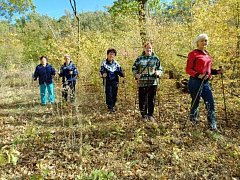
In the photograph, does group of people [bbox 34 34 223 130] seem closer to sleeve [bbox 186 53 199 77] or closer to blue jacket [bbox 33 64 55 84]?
sleeve [bbox 186 53 199 77]

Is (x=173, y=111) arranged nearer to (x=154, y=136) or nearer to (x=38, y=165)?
(x=154, y=136)

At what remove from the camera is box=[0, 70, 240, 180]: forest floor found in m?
3.89

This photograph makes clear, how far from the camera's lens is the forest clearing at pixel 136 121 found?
4.02 metres

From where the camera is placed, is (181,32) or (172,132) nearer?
(172,132)

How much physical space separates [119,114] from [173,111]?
4.28 ft

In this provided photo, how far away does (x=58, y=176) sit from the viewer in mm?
3840

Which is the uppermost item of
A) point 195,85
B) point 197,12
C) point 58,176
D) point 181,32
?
point 197,12

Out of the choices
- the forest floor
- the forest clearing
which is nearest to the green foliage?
the forest clearing

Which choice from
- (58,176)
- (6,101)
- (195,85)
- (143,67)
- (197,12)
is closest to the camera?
(58,176)

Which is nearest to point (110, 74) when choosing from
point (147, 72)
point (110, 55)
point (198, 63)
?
point (110, 55)

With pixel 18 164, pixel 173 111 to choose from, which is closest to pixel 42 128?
pixel 18 164

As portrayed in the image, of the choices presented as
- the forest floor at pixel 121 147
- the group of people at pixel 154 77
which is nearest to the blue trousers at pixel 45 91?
the group of people at pixel 154 77

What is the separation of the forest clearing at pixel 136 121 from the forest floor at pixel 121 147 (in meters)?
0.01

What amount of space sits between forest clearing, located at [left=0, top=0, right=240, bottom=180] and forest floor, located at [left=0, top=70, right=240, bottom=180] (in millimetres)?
15
